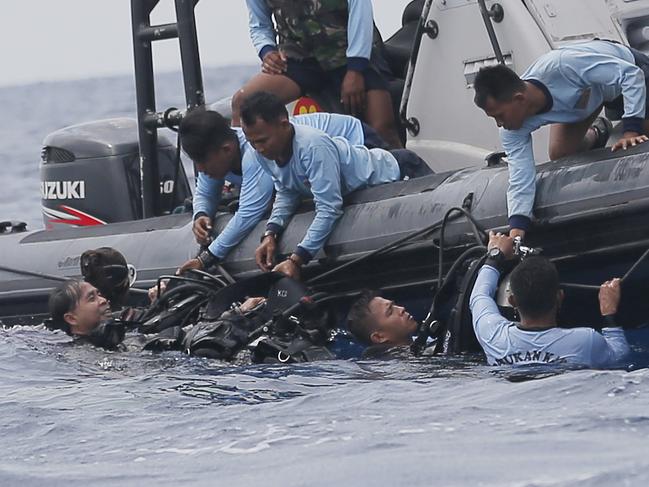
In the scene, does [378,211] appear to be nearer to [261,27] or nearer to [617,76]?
[617,76]

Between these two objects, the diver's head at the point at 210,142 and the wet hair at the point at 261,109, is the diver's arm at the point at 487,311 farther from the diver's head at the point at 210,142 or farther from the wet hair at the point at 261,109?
the diver's head at the point at 210,142

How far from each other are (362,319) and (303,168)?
2.49ft

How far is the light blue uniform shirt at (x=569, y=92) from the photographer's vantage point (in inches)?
223

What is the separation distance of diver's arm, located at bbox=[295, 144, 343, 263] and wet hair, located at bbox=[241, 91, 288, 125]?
230 millimetres

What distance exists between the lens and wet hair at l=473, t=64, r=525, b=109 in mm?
5562

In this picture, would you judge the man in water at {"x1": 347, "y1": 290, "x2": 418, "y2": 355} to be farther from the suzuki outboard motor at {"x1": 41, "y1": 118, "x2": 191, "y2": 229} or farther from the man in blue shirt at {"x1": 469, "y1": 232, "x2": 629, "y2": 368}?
the suzuki outboard motor at {"x1": 41, "y1": 118, "x2": 191, "y2": 229}

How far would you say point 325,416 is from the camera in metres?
Result: 4.99

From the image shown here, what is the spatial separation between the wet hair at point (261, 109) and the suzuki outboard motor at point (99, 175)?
200 centimetres

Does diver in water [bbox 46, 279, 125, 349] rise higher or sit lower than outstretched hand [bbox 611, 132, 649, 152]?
lower

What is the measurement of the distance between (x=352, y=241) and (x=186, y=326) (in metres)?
0.77

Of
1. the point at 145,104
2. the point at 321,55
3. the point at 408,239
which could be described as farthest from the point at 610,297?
the point at 145,104

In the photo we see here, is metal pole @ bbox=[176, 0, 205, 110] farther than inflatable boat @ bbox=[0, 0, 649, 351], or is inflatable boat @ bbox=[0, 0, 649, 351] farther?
metal pole @ bbox=[176, 0, 205, 110]

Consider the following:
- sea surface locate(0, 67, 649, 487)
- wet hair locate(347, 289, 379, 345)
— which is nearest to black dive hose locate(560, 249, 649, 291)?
sea surface locate(0, 67, 649, 487)

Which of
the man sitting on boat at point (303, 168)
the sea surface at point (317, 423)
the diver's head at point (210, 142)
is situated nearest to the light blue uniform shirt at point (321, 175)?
the man sitting on boat at point (303, 168)
